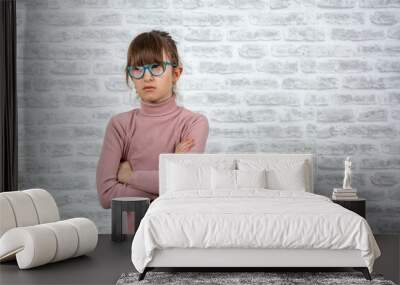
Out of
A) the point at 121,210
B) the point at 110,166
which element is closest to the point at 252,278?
the point at 121,210

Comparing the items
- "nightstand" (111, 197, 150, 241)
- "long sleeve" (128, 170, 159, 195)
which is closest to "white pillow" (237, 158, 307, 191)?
"long sleeve" (128, 170, 159, 195)

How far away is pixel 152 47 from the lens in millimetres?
7062

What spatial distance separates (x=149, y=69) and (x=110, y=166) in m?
1.12

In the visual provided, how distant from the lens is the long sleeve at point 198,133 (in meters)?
7.03

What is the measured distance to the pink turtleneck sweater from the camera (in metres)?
6.98

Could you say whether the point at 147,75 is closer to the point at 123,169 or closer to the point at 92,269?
the point at 123,169

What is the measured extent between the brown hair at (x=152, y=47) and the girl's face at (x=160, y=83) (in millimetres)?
70

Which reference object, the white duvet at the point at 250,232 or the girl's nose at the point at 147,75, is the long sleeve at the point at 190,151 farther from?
the white duvet at the point at 250,232

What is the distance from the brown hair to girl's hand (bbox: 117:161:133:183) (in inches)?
35.4

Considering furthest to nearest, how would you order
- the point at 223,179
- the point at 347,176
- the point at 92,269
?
the point at 347,176
the point at 223,179
the point at 92,269

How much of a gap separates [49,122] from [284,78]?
8.40 ft

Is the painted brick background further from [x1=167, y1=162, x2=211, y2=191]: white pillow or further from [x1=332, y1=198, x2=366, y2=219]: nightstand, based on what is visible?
[x1=167, y1=162, x2=211, y2=191]: white pillow

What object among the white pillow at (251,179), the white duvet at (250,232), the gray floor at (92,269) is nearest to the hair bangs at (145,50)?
the white pillow at (251,179)

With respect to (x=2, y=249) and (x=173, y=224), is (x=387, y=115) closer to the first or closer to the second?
(x=173, y=224)
